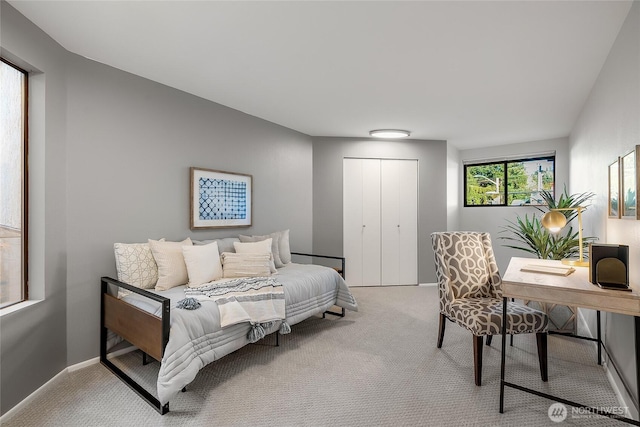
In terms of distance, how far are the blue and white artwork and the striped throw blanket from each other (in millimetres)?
1036

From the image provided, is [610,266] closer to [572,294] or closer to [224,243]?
[572,294]

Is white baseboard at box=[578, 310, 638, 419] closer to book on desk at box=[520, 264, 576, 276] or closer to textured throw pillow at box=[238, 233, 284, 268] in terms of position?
book on desk at box=[520, 264, 576, 276]

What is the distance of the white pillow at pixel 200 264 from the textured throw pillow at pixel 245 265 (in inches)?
5.6

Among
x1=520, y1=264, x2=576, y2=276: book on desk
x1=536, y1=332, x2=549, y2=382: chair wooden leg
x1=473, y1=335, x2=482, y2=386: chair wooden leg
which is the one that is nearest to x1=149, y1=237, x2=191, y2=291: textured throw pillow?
x1=473, y1=335, x2=482, y2=386: chair wooden leg

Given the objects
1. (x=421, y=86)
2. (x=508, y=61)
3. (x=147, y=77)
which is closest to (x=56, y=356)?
(x=147, y=77)

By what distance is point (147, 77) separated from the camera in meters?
3.05

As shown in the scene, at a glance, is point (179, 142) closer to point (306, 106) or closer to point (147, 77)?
point (147, 77)

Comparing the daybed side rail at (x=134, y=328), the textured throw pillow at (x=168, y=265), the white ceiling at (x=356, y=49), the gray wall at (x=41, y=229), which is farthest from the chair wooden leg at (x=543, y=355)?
the gray wall at (x=41, y=229)

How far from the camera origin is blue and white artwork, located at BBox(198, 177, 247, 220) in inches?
142

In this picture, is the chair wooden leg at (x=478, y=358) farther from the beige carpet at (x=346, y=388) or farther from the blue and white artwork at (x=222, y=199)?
the blue and white artwork at (x=222, y=199)

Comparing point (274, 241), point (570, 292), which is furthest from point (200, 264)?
point (570, 292)

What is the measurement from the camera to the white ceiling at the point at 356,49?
201 centimetres

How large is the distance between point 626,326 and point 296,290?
2363mm

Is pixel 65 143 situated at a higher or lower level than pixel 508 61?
lower
